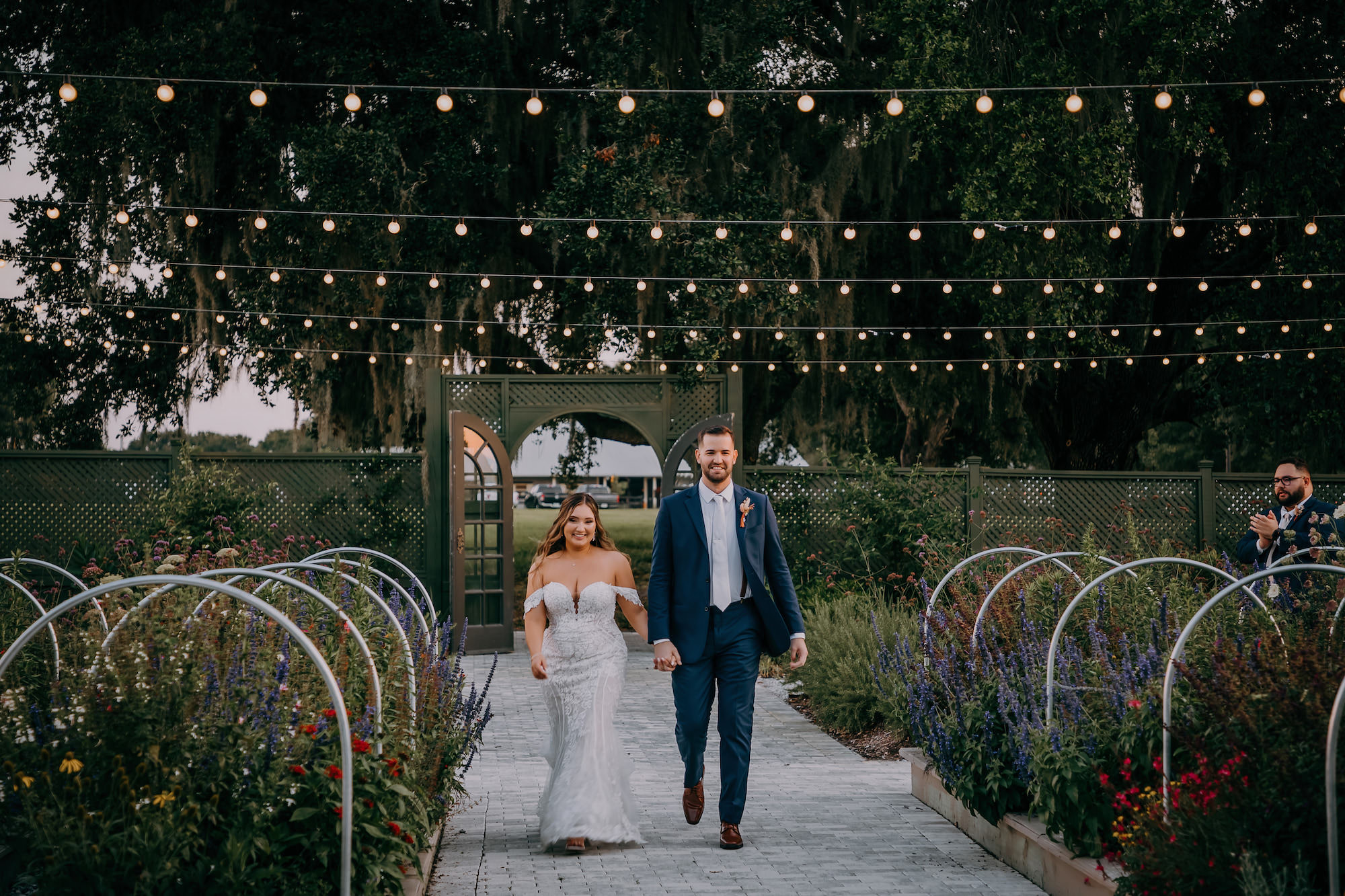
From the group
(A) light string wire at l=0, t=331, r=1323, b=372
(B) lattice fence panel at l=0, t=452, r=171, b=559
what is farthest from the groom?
(B) lattice fence panel at l=0, t=452, r=171, b=559

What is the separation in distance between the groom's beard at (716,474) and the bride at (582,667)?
501 millimetres

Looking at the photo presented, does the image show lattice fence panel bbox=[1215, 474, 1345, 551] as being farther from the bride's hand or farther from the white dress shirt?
the bride's hand

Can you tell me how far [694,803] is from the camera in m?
5.31

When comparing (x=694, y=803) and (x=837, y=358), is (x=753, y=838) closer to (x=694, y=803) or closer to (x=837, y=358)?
(x=694, y=803)

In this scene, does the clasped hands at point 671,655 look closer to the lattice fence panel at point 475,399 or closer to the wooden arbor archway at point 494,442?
the wooden arbor archway at point 494,442

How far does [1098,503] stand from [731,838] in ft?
32.7

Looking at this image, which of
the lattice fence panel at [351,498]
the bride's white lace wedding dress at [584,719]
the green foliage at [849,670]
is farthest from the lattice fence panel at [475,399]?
the bride's white lace wedding dress at [584,719]

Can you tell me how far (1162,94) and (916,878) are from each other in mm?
7681

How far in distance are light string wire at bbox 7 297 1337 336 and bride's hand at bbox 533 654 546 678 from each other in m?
9.15

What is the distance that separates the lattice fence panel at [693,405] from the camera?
43.5 ft

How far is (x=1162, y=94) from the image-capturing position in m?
9.95

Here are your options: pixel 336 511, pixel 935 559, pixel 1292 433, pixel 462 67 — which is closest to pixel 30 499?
pixel 336 511

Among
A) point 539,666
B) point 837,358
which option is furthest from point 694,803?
point 837,358

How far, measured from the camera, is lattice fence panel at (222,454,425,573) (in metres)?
13.4
